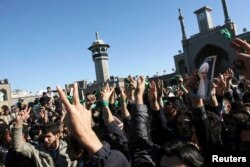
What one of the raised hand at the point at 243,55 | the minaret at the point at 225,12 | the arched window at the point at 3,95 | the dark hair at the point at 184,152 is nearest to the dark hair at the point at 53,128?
the dark hair at the point at 184,152

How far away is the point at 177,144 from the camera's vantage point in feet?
8.71

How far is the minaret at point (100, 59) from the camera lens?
57.9 metres

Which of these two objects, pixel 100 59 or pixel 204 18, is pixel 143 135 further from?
pixel 100 59

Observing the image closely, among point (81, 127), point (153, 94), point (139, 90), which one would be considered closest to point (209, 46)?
point (153, 94)

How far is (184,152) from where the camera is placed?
8.39 feet

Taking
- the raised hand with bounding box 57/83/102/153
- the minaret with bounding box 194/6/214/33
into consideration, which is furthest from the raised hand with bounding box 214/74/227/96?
the minaret with bounding box 194/6/214/33

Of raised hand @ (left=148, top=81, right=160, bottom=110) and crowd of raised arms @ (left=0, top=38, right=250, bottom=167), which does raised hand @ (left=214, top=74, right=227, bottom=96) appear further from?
raised hand @ (left=148, top=81, right=160, bottom=110)

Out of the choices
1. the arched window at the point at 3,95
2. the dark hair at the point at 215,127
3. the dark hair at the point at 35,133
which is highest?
the arched window at the point at 3,95

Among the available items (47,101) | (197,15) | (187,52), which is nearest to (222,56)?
(187,52)

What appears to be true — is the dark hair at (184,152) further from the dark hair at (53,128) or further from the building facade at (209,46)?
the building facade at (209,46)

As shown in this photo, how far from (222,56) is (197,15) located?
10109 mm

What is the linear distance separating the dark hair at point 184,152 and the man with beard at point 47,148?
7.90ft

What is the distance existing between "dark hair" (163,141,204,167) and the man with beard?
2.41 meters

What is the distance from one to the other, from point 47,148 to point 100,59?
2163 inches
